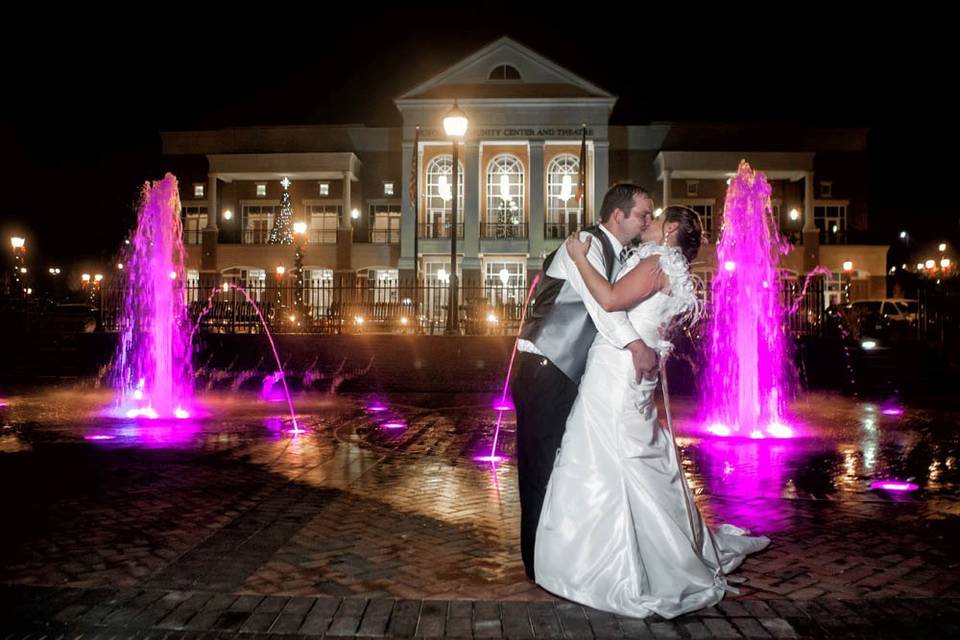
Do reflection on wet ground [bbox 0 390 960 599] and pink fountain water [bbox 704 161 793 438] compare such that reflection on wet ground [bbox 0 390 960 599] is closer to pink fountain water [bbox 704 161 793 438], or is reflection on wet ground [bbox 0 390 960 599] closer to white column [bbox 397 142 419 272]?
pink fountain water [bbox 704 161 793 438]

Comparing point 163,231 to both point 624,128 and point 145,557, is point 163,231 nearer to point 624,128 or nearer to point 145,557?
point 145,557

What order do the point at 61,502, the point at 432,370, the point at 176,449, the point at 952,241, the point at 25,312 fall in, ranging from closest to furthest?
the point at 61,502 → the point at 176,449 → the point at 432,370 → the point at 25,312 → the point at 952,241

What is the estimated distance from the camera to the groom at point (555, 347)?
424 centimetres

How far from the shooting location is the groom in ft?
13.9

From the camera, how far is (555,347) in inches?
167

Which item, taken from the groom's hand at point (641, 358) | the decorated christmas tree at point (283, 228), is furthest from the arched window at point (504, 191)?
the groom's hand at point (641, 358)

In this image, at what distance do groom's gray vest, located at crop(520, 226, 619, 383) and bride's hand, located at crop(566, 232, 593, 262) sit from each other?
150mm

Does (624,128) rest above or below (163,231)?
above

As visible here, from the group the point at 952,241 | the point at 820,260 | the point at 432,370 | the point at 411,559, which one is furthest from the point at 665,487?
the point at 952,241

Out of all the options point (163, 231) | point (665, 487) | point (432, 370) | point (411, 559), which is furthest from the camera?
point (432, 370)

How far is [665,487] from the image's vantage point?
4.17 metres

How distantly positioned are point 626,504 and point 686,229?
4.92ft

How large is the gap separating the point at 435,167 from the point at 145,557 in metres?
34.6

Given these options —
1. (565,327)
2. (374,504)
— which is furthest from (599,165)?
(565,327)
